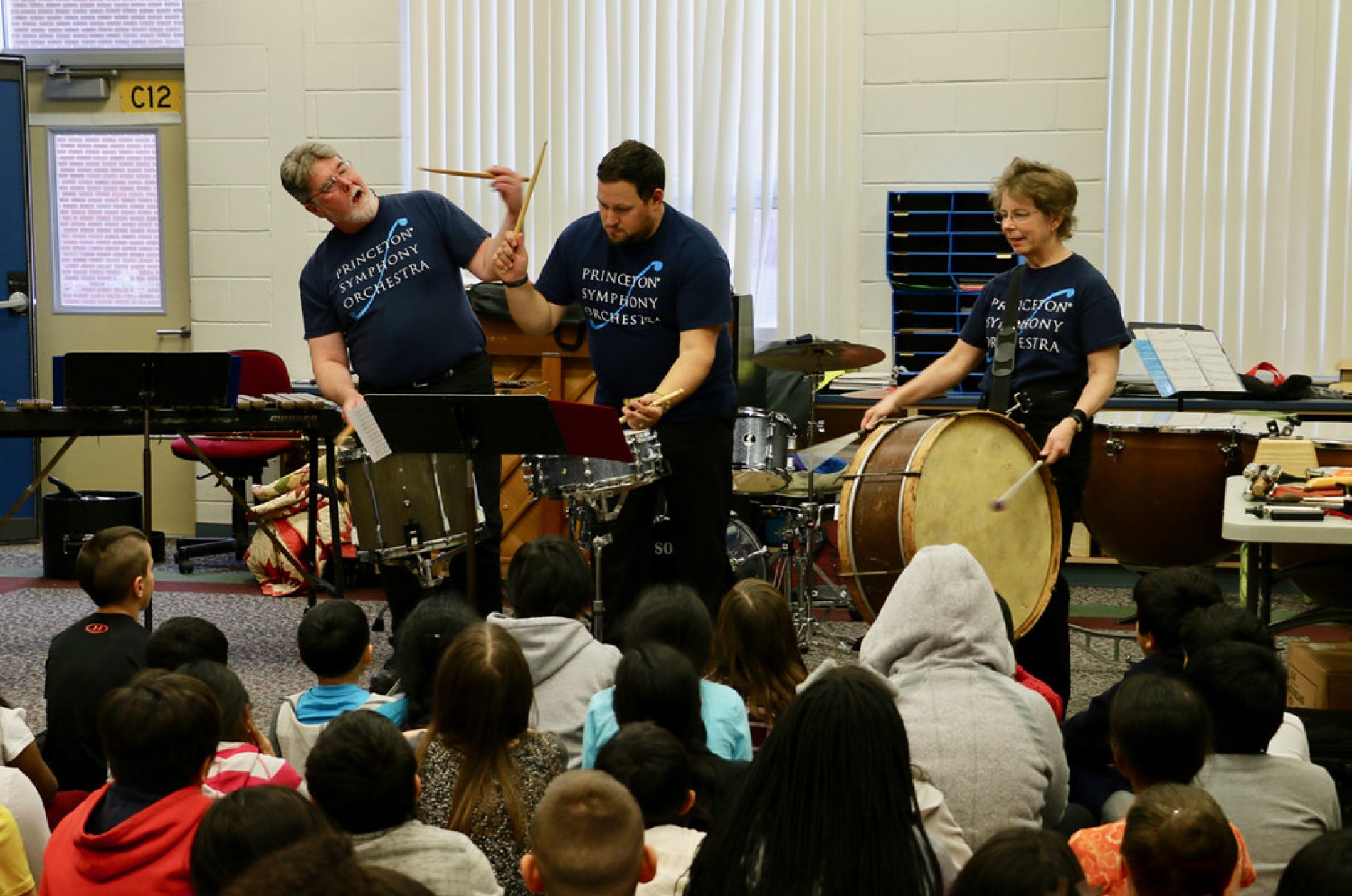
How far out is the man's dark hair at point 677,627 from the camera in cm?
304

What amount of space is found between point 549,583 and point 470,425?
0.60m

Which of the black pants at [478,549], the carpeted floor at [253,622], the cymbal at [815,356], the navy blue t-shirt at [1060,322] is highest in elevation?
the navy blue t-shirt at [1060,322]

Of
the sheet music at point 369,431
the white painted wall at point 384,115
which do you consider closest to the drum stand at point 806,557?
the sheet music at point 369,431

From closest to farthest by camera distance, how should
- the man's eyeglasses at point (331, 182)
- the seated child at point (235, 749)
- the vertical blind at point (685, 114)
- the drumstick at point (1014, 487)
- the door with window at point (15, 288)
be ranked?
the seated child at point (235, 749) → the drumstick at point (1014, 487) → the man's eyeglasses at point (331, 182) → the vertical blind at point (685, 114) → the door with window at point (15, 288)

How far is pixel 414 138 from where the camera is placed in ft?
25.3

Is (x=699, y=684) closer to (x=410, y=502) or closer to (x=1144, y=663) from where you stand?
(x=1144, y=663)

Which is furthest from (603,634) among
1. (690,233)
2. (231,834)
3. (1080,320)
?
(231,834)

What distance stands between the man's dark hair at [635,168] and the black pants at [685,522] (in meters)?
0.69

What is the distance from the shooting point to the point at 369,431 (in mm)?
3871

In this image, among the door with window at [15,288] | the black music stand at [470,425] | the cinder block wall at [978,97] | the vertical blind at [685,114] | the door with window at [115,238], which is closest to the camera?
the black music stand at [470,425]

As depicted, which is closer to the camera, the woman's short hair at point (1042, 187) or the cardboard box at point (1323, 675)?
the cardboard box at point (1323, 675)

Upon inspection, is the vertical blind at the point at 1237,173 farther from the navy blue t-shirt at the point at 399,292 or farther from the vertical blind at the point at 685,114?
the navy blue t-shirt at the point at 399,292

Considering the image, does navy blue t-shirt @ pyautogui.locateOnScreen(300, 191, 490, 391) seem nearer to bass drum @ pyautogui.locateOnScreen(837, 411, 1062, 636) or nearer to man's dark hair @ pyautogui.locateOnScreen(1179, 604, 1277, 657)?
bass drum @ pyautogui.locateOnScreen(837, 411, 1062, 636)

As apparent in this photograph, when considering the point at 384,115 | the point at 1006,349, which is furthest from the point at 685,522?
the point at 384,115
